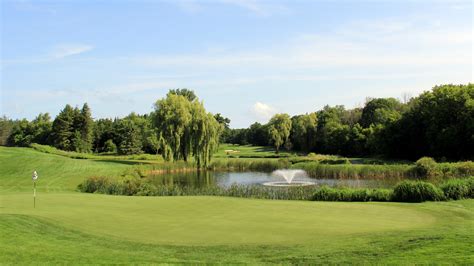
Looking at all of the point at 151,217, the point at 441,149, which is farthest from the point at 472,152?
the point at 151,217

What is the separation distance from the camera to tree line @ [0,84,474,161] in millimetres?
48781

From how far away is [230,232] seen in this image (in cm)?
1178

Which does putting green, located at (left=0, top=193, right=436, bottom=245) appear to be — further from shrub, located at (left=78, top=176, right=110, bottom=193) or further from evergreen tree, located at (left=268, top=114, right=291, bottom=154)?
evergreen tree, located at (left=268, top=114, right=291, bottom=154)

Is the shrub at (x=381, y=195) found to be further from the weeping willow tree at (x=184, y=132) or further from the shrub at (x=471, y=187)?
the weeping willow tree at (x=184, y=132)

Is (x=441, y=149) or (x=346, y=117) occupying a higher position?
(x=346, y=117)

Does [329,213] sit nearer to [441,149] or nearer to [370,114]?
[441,149]

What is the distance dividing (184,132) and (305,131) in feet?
153

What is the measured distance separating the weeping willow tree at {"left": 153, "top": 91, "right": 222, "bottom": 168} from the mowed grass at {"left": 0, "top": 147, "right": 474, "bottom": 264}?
29.8 meters

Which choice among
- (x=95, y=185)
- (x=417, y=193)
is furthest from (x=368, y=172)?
(x=95, y=185)

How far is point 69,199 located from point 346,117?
268 feet

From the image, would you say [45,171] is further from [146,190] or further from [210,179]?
[146,190]

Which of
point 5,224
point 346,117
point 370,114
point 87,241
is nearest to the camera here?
A: point 87,241

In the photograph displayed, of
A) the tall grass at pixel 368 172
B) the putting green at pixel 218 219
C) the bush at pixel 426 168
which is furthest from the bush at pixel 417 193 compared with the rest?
the tall grass at pixel 368 172

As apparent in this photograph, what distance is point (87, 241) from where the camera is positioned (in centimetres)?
1134
